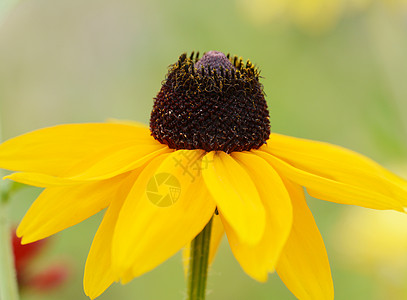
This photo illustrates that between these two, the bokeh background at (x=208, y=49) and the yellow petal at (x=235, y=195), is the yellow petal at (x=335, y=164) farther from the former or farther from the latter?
the bokeh background at (x=208, y=49)

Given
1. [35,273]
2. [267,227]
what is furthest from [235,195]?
[35,273]

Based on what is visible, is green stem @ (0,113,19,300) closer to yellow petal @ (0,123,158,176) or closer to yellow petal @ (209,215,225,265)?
yellow petal @ (0,123,158,176)

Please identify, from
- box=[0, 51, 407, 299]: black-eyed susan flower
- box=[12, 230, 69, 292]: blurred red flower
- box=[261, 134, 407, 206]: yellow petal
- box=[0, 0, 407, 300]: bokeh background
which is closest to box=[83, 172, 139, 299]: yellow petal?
box=[0, 51, 407, 299]: black-eyed susan flower

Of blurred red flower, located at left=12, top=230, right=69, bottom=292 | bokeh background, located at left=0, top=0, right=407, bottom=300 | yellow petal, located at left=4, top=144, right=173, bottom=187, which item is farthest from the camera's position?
bokeh background, located at left=0, top=0, right=407, bottom=300

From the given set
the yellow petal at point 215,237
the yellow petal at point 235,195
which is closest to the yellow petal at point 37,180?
the yellow petal at point 235,195

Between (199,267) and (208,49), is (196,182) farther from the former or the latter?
(208,49)

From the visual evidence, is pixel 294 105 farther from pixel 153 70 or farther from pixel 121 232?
pixel 121 232
